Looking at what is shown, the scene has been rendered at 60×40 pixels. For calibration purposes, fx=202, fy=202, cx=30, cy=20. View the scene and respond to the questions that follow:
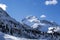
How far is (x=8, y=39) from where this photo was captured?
7025 cm

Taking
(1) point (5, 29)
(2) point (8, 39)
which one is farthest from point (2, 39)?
(1) point (5, 29)

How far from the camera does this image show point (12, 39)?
7019 centimetres

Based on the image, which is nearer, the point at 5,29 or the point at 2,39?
the point at 2,39

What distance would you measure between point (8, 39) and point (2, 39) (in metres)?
3.55

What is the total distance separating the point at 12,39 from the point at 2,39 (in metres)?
4.34

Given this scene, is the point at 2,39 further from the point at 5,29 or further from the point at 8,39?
the point at 5,29

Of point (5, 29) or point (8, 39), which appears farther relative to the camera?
point (5, 29)

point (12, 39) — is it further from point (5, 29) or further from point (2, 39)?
point (5, 29)

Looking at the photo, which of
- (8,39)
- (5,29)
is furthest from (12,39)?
(5,29)

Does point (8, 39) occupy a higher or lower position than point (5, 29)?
lower

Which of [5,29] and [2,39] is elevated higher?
[5,29]

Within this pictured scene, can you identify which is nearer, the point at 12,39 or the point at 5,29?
the point at 12,39

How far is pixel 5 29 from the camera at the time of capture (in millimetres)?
177250

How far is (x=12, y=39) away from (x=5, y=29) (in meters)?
108
